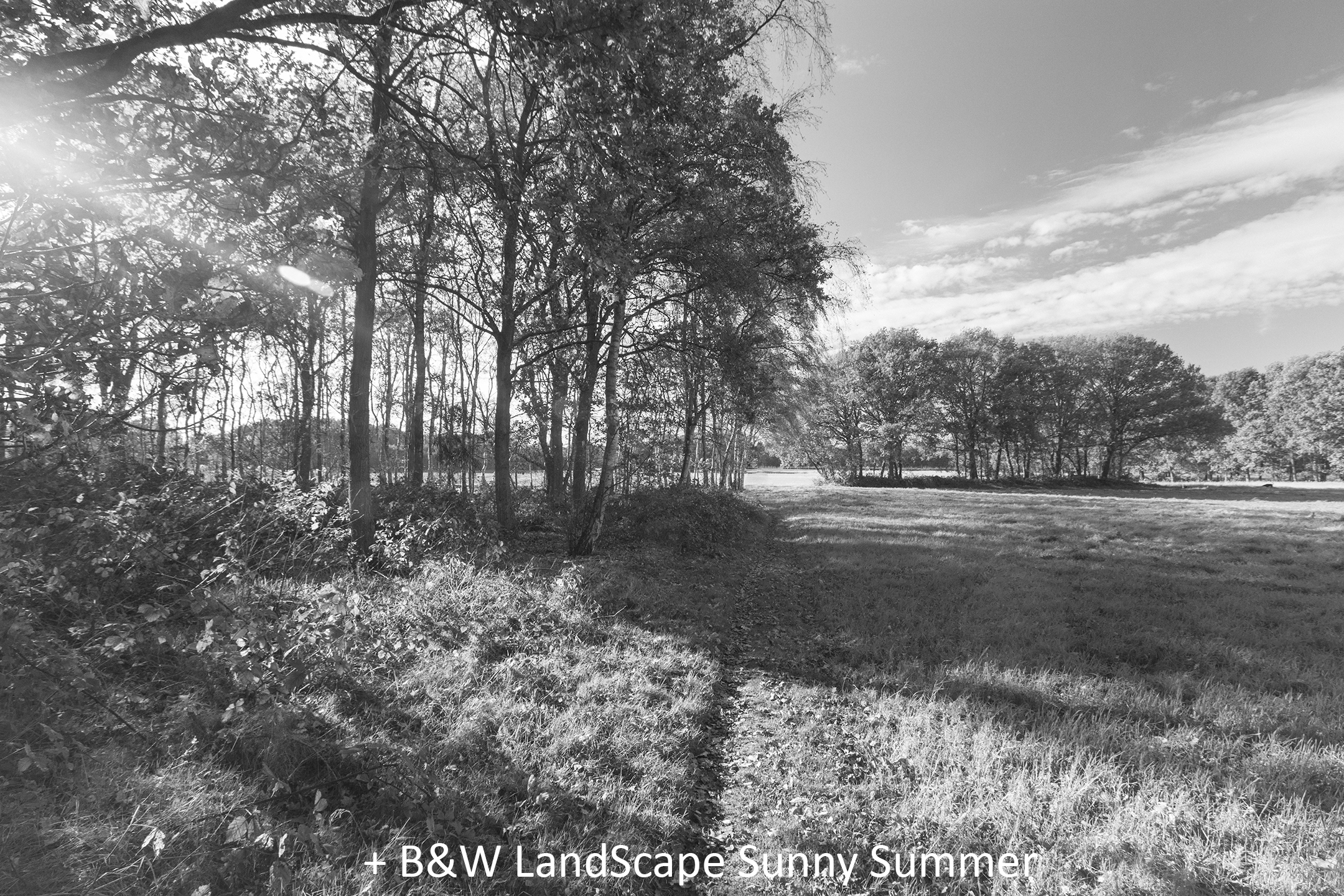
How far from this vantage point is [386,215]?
10.7 m

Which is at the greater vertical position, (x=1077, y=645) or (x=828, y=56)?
(x=828, y=56)

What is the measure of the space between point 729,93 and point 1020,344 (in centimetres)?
→ 5677

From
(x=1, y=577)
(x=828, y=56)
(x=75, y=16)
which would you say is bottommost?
(x=1, y=577)

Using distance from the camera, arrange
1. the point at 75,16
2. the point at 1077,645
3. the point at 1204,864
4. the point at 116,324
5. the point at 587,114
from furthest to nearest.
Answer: the point at 1077,645 < the point at 587,114 < the point at 75,16 < the point at 1204,864 < the point at 116,324

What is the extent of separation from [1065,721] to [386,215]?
46.7 feet

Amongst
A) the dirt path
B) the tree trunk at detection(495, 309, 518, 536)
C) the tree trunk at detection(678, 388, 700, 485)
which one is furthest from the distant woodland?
the dirt path

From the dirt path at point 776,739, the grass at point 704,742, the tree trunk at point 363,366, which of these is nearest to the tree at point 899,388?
the grass at point 704,742

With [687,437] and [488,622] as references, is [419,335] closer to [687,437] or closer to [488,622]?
[687,437]

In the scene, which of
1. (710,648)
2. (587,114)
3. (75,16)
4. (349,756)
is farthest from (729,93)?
(349,756)

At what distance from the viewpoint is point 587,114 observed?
503 centimetres

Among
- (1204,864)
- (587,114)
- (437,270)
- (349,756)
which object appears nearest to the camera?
(1204,864)

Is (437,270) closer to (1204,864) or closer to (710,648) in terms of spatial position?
(710,648)

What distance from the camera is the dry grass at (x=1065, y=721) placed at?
323 centimetres

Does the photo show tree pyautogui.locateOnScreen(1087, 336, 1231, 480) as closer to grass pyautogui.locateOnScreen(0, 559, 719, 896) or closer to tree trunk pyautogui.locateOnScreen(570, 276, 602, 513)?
tree trunk pyautogui.locateOnScreen(570, 276, 602, 513)
